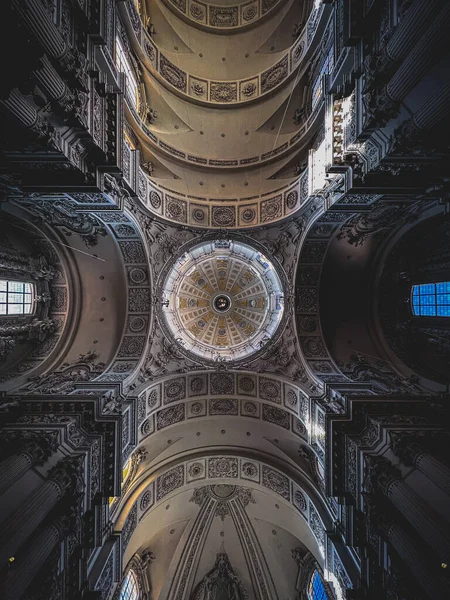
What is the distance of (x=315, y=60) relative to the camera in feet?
54.7

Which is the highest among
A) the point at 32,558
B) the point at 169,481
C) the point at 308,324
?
the point at 308,324

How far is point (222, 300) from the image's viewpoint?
2434cm

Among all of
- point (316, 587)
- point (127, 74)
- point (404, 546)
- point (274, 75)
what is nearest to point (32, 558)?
point (404, 546)

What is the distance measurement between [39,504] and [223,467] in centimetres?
1391

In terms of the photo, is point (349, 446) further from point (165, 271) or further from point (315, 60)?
point (315, 60)

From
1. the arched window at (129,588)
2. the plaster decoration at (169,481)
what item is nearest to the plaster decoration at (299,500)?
the plaster decoration at (169,481)

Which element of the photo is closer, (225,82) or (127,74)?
(127,74)

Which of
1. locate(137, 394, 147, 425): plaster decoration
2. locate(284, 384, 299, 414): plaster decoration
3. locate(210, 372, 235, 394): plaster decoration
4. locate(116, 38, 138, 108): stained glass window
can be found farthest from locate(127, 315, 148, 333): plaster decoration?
locate(116, 38, 138, 108): stained glass window

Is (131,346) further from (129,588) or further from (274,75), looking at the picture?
(274,75)

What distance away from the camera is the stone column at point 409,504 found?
8789mm

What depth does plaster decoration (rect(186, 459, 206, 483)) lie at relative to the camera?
2066cm

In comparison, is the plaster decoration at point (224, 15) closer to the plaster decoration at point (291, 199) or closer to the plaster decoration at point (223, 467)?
the plaster decoration at point (291, 199)

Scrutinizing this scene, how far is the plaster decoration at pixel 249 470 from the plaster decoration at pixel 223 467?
50cm

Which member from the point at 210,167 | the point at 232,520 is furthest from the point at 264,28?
the point at 232,520
